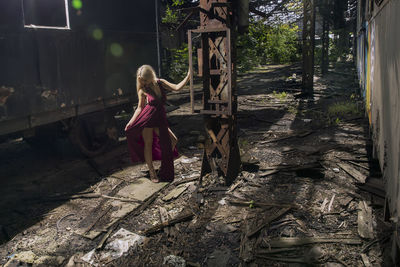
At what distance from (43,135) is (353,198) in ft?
21.5

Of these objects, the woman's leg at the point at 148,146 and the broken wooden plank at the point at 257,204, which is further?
the woman's leg at the point at 148,146

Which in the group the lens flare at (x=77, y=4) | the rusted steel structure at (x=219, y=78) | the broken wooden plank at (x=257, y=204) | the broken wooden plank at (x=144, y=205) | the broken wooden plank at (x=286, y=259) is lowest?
the broken wooden plank at (x=286, y=259)

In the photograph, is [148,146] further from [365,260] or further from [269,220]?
[365,260]

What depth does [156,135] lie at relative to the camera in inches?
245

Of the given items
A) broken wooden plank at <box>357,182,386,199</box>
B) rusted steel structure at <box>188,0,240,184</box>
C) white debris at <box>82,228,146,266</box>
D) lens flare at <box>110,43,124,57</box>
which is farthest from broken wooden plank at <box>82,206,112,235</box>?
lens flare at <box>110,43,124,57</box>

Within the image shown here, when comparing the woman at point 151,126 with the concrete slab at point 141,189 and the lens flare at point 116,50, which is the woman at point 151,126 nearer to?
the concrete slab at point 141,189

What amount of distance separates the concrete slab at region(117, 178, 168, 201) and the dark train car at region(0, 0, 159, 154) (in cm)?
206

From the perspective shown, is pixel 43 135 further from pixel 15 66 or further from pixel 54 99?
pixel 15 66

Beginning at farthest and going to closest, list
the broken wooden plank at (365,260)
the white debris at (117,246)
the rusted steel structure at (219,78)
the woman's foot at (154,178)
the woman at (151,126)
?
the woman's foot at (154,178) < the woman at (151,126) < the rusted steel structure at (219,78) < the white debris at (117,246) < the broken wooden plank at (365,260)

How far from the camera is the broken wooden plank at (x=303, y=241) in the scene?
12.6 ft

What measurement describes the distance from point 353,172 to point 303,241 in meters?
2.49

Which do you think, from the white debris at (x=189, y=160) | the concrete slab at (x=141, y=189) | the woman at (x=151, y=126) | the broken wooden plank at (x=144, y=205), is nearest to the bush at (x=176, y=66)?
the white debris at (x=189, y=160)

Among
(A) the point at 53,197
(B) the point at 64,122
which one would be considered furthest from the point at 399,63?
(B) the point at 64,122

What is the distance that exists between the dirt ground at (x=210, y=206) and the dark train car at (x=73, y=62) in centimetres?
104
